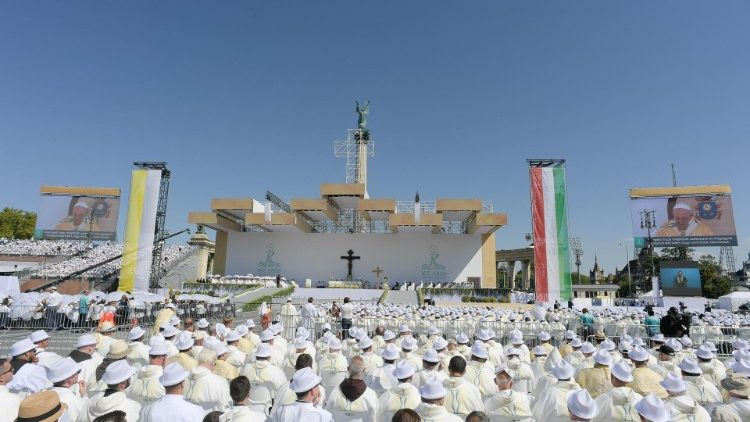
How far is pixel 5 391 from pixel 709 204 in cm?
4370

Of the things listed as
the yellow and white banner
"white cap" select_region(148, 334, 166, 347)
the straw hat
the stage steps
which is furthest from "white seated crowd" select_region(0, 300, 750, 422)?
the yellow and white banner

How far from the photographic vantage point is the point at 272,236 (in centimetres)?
3944

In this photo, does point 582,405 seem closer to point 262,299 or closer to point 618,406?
point 618,406

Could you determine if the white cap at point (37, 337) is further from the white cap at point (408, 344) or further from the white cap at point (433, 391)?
the white cap at point (433, 391)

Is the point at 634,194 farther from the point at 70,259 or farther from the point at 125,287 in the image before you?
the point at 70,259

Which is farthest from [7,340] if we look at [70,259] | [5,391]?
[70,259]

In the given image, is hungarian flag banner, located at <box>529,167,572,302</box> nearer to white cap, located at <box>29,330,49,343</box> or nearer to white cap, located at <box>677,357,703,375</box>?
white cap, located at <box>677,357,703,375</box>

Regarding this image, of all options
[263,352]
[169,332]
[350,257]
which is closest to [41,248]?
[350,257]

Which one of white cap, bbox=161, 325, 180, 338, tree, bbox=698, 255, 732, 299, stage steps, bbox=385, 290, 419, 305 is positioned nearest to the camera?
white cap, bbox=161, 325, 180, 338

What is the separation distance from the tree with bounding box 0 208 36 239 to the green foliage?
52.8 metres

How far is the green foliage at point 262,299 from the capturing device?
24389 millimetres

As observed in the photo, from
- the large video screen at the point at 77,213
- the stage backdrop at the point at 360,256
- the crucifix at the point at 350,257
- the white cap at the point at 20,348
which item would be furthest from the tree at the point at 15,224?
the white cap at the point at 20,348

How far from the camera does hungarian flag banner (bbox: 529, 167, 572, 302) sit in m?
26.8

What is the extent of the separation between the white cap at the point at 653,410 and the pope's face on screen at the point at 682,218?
1563 inches
